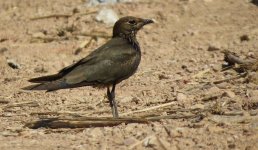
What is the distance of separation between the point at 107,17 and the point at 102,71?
5.45 m

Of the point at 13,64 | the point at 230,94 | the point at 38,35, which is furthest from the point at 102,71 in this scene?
the point at 38,35

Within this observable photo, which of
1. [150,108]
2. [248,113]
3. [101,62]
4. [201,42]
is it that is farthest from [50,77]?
[201,42]

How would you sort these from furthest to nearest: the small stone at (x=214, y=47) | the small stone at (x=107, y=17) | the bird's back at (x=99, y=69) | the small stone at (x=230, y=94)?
the small stone at (x=107, y=17)
the small stone at (x=214, y=47)
the small stone at (x=230, y=94)
the bird's back at (x=99, y=69)

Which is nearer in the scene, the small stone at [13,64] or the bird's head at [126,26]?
the bird's head at [126,26]

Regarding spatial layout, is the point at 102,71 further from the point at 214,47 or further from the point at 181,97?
the point at 214,47

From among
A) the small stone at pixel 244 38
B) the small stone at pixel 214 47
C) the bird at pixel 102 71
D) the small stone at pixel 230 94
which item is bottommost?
the small stone at pixel 214 47

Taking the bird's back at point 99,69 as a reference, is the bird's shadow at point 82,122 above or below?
below

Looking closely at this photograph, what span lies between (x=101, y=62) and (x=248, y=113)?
6.94ft

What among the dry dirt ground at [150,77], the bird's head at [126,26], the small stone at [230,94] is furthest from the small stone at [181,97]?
the bird's head at [126,26]

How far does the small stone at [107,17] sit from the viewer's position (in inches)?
566

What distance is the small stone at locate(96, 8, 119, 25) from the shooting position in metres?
14.4

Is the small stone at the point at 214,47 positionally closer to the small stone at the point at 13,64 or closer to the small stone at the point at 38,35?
the small stone at the point at 13,64

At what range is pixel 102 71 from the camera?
912 centimetres

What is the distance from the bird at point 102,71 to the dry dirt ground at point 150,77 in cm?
46
